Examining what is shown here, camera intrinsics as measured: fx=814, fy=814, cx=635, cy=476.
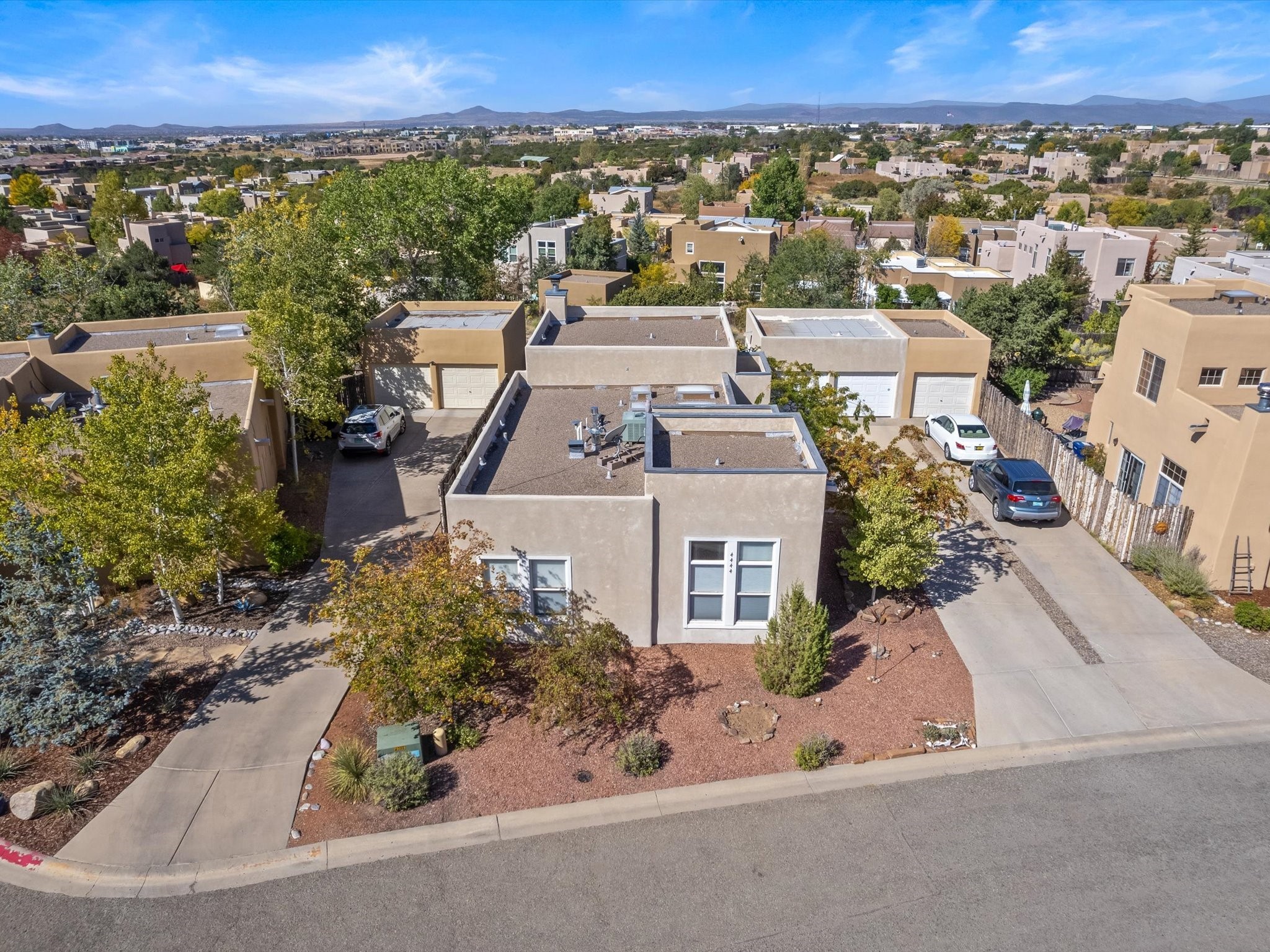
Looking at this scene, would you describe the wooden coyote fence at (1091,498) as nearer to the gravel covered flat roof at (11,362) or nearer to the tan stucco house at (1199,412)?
the tan stucco house at (1199,412)

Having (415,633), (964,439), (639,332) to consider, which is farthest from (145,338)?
(964,439)

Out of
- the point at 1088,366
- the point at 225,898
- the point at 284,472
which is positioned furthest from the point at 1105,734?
the point at 1088,366

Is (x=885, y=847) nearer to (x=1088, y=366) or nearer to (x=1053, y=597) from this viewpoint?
(x=1053, y=597)

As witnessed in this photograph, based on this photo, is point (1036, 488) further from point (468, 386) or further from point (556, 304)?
point (468, 386)

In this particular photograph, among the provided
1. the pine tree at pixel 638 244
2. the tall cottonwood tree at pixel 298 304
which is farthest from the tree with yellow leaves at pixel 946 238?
the tall cottonwood tree at pixel 298 304

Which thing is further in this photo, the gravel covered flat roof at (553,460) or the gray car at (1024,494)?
the gray car at (1024,494)

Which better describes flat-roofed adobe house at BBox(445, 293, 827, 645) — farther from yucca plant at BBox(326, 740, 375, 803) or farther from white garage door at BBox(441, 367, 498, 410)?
white garage door at BBox(441, 367, 498, 410)
